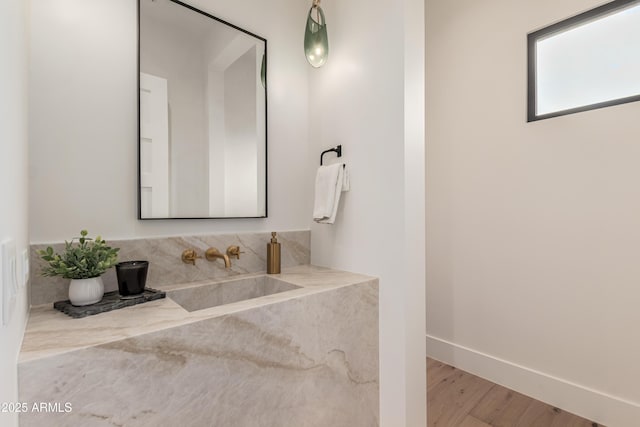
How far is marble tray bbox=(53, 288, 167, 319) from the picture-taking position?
0.97 metres

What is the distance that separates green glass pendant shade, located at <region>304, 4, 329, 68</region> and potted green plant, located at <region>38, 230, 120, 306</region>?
4.49ft

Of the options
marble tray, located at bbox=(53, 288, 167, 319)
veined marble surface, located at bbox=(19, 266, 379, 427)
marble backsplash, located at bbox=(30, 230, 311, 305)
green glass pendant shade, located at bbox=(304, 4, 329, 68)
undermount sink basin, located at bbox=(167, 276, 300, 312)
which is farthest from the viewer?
green glass pendant shade, located at bbox=(304, 4, 329, 68)

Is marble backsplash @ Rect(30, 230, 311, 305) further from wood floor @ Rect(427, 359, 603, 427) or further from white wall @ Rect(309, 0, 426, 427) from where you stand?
wood floor @ Rect(427, 359, 603, 427)

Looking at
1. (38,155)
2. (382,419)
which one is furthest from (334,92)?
(382,419)

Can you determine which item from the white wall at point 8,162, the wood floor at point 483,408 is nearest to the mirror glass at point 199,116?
the white wall at point 8,162

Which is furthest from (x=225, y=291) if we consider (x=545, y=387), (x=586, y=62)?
(x=586, y=62)

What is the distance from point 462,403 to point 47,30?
2619mm

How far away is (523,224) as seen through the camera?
74.5 inches

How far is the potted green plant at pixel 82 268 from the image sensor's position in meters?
0.99

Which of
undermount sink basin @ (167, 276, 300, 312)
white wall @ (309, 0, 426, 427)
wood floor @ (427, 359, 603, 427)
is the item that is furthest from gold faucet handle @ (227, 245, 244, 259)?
wood floor @ (427, 359, 603, 427)

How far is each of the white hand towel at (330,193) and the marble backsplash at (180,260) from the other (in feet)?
0.93

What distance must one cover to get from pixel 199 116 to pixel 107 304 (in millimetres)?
903

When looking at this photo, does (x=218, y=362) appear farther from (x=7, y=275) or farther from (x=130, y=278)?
(x=7, y=275)

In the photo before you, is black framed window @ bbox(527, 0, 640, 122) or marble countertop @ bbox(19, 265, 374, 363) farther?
black framed window @ bbox(527, 0, 640, 122)
